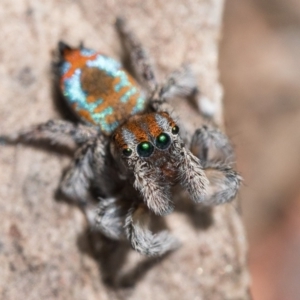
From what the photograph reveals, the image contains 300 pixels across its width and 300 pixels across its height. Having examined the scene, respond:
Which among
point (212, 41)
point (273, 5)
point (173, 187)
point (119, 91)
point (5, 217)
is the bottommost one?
point (5, 217)

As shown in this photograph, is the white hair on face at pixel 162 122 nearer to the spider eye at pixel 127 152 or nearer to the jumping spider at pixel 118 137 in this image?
the jumping spider at pixel 118 137

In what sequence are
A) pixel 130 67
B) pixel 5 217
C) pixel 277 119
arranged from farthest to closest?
1. pixel 277 119
2. pixel 130 67
3. pixel 5 217

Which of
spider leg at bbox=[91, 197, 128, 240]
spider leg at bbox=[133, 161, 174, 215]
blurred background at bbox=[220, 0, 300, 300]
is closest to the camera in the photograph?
spider leg at bbox=[133, 161, 174, 215]

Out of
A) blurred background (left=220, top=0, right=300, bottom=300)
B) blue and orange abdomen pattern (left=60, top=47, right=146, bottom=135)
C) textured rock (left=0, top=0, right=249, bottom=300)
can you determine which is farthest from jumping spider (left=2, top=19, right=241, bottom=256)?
blurred background (left=220, top=0, right=300, bottom=300)

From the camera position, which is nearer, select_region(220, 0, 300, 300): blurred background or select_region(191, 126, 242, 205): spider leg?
select_region(191, 126, 242, 205): spider leg

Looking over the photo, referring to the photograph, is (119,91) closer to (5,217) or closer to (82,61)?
(82,61)

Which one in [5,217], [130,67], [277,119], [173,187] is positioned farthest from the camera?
[277,119]

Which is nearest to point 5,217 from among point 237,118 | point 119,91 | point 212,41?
point 119,91

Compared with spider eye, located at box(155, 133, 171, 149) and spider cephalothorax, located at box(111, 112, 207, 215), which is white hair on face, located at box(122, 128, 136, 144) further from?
spider eye, located at box(155, 133, 171, 149)
